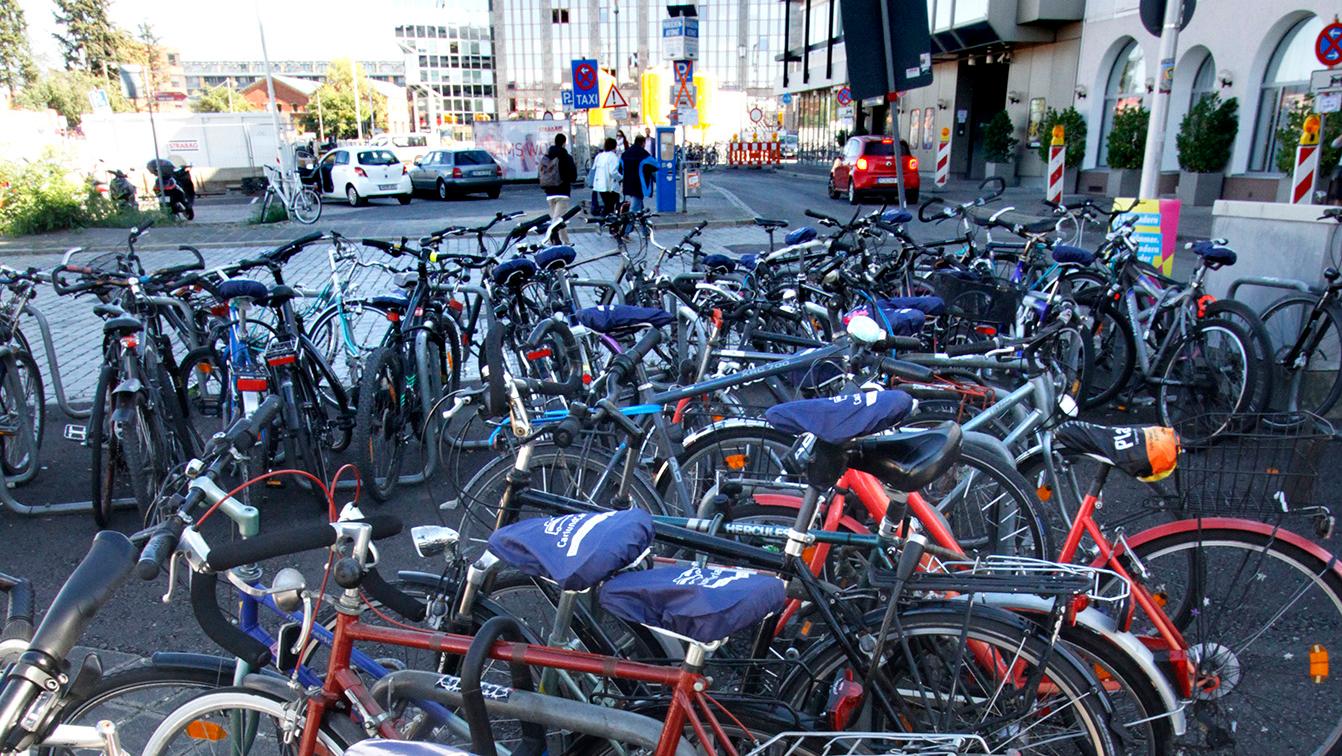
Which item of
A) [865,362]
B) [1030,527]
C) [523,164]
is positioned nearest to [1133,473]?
[1030,527]

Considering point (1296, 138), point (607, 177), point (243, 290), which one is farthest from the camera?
point (607, 177)

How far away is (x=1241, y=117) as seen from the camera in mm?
16641

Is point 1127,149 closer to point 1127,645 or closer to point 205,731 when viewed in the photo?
point 1127,645

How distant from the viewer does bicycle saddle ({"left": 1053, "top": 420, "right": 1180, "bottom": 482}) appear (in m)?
2.24

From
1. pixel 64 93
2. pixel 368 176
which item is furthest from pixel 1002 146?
pixel 64 93

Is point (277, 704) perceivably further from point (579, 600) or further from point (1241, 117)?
point (1241, 117)

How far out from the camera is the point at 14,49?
46.8 metres

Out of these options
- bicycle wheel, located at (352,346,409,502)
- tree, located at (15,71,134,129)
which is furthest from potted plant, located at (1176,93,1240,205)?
tree, located at (15,71,134,129)

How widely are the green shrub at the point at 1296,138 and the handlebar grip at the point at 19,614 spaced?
1578 cm

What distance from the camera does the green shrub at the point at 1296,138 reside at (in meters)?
12.7

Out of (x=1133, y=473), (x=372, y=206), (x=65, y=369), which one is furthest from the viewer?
(x=372, y=206)

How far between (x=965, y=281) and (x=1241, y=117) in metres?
15.5

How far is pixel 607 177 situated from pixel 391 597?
14.9 metres

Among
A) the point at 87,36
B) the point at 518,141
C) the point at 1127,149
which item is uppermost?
the point at 87,36
